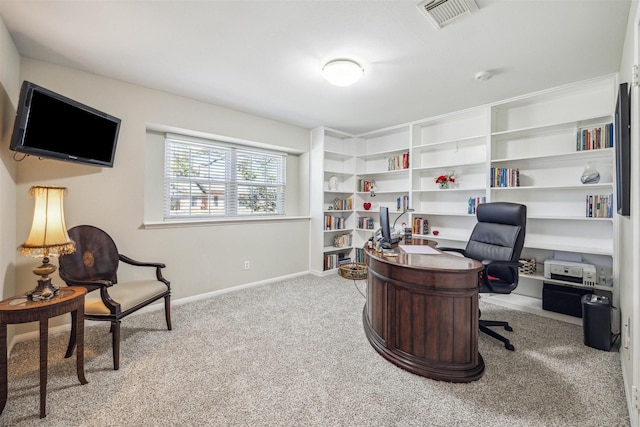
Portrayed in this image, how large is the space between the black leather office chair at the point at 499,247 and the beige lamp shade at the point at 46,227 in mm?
3125

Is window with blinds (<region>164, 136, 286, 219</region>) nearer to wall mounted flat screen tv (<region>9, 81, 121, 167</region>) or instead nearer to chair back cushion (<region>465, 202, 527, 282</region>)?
wall mounted flat screen tv (<region>9, 81, 121, 167</region>)

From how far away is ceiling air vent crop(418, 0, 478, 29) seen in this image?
1.76 meters

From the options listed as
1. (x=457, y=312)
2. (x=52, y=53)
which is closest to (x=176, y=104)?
(x=52, y=53)

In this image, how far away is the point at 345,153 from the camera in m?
4.98

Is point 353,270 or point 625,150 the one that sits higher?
point 625,150

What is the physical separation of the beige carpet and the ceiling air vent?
8.22 ft

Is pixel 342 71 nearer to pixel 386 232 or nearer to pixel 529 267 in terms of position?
pixel 386 232

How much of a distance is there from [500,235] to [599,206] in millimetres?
1154

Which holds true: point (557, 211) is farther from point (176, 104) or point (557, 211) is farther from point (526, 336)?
point (176, 104)

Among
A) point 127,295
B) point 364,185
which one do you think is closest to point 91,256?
point 127,295

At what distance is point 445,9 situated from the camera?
1820mm

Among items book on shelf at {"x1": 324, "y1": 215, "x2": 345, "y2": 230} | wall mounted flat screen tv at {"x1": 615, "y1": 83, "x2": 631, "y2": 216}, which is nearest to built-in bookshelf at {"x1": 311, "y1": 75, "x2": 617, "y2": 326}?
book on shelf at {"x1": 324, "y1": 215, "x2": 345, "y2": 230}

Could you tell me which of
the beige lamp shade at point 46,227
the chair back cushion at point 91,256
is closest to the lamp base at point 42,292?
the beige lamp shade at point 46,227

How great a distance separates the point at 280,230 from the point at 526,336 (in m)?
3.28
